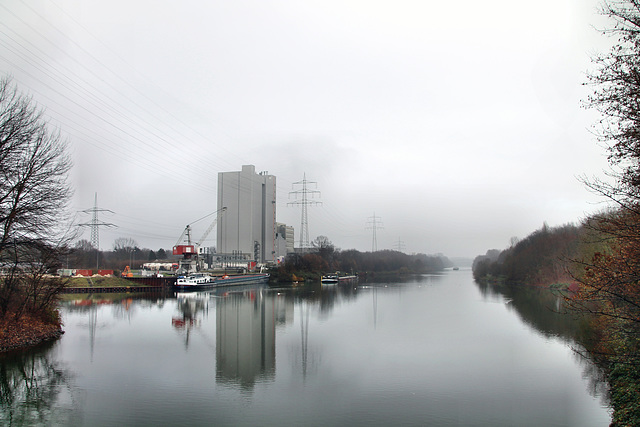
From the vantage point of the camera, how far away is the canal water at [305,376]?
9.05 meters

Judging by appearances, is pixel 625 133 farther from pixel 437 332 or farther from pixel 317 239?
pixel 317 239

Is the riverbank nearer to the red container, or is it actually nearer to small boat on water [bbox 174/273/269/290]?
small boat on water [bbox 174/273/269/290]

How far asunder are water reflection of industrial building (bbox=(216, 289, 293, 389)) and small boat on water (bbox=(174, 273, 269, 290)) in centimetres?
1858

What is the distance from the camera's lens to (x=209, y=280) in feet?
172

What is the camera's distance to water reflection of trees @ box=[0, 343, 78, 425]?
877 cm

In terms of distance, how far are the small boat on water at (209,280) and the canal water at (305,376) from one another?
2580 centimetres

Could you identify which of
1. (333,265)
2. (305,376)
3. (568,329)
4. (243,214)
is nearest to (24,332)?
(305,376)

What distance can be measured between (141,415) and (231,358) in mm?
5566

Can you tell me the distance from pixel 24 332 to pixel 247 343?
7.53 m

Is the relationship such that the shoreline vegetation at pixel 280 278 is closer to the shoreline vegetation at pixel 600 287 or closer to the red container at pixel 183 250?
the red container at pixel 183 250

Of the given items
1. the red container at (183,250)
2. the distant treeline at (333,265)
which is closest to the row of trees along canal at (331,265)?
the distant treeline at (333,265)

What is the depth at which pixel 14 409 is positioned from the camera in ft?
30.3

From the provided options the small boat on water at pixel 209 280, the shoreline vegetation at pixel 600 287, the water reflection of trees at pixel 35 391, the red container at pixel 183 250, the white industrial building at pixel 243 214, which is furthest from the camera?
the white industrial building at pixel 243 214

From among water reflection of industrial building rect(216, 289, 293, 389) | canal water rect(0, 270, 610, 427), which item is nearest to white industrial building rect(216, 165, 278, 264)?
water reflection of industrial building rect(216, 289, 293, 389)
